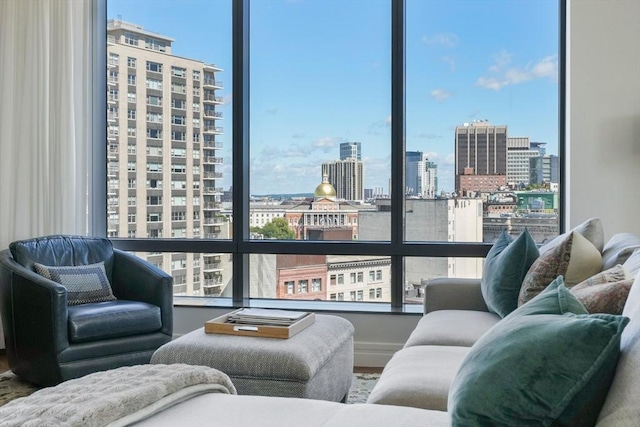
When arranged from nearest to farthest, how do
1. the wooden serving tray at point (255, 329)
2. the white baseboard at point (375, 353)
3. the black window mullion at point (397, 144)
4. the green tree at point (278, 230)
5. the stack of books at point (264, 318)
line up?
the wooden serving tray at point (255, 329)
the stack of books at point (264, 318)
the white baseboard at point (375, 353)
the black window mullion at point (397, 144)
the green tree at point (278, 230)

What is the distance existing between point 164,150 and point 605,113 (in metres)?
2.96

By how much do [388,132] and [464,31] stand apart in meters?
0.82

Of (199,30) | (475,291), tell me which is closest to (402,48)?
(199,30)

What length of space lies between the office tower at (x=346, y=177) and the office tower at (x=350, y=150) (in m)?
0.03

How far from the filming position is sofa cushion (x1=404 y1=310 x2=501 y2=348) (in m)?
2.51

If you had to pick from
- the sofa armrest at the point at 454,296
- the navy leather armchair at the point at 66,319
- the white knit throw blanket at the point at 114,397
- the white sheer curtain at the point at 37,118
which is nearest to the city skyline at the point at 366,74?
the white sheer curtain at the point at 37,118

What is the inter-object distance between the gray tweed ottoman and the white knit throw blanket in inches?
24.8

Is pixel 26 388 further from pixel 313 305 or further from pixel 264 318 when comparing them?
pixel 313 305

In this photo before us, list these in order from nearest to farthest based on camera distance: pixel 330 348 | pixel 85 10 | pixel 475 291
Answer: pixel 330 348, pixel 475 291, pixel 85 10

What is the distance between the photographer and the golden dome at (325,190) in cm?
434

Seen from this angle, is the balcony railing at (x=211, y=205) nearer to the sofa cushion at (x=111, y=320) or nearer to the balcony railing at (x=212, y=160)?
the balcony railing at (x=212, y=160)

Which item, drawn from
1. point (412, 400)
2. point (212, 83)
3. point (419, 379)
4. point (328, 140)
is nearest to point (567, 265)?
point (419, 379)

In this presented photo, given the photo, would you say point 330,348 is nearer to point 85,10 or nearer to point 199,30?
point 199,30

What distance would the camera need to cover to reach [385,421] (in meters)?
1.43
